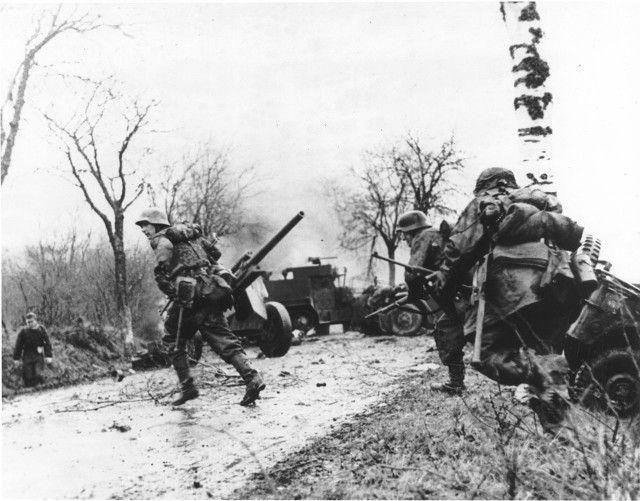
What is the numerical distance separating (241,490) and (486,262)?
6.64ft

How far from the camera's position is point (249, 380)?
5.45m

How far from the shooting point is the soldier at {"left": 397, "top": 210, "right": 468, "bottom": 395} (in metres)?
5.44

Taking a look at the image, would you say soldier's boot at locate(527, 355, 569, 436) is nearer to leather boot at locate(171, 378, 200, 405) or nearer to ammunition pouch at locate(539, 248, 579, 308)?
ammunition pouch at locate(539, 248, 579, 308)

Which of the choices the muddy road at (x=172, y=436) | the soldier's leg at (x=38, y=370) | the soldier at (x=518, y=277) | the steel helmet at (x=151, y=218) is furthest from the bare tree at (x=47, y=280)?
the soldier at (x=518, y=277)

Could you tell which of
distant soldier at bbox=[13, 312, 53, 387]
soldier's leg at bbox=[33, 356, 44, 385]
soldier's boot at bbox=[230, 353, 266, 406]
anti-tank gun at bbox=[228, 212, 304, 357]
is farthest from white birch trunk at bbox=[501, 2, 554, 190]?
soldier's leg at bbox=[33, 356, 44, 385]

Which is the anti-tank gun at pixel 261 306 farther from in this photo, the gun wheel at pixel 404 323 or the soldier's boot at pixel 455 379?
the gun wheel at pixel 404 323

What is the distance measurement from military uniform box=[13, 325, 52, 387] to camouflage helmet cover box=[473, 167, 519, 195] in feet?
32.5

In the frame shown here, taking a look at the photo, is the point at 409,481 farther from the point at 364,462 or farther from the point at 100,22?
the point at 100,22

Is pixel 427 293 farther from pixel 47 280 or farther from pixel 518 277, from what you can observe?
pixel 47 280

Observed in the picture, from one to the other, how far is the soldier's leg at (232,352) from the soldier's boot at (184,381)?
449 millimetres

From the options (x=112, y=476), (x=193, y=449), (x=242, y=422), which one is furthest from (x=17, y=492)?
(x=242, y=422)

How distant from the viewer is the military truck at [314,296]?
17.8m

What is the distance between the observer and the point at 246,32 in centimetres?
792

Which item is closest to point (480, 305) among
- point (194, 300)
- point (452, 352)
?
point (452, 352)
